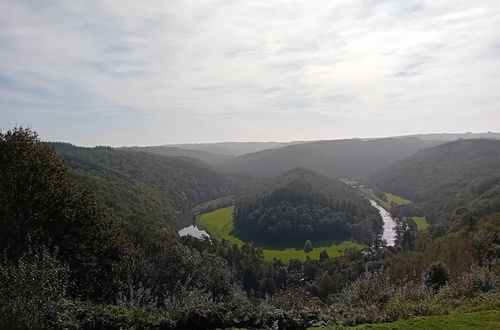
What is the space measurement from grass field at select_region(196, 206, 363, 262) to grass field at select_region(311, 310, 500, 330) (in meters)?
84.9

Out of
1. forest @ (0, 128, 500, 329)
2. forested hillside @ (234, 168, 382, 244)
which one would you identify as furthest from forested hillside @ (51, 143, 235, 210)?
forest @ (0, 128, 500, 329)

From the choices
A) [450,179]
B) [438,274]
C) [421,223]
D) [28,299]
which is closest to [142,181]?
[421,223]

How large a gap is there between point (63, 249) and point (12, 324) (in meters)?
12.2

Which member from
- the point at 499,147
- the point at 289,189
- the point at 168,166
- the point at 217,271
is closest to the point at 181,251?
the point at 217,271

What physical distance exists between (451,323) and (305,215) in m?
110

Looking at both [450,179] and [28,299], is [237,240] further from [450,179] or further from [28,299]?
[28,299]

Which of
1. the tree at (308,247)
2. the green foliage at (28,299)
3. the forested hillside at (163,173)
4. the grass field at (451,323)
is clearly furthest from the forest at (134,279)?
the forested hillside at (163,173)

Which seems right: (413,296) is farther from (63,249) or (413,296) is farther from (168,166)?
Result: (168,166)

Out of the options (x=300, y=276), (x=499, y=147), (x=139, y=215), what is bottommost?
(x=300, y=276)

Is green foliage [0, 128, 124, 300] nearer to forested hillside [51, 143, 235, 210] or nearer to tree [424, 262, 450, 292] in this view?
tree [424, 262, 450, 292]

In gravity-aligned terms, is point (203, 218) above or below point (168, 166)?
below

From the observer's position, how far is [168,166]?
181375 millimetres

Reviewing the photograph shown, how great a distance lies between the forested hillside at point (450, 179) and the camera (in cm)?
10395

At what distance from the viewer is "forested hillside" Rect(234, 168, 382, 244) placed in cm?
11544
